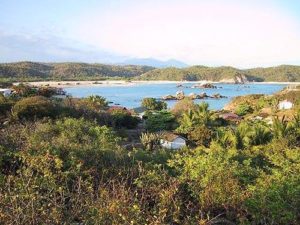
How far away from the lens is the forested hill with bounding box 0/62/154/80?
11919cm

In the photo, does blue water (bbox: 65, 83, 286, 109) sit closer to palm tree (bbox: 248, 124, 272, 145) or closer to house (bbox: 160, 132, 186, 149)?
house (bbox: 160, 132, 186, 149)

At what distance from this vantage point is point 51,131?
62.4 feet

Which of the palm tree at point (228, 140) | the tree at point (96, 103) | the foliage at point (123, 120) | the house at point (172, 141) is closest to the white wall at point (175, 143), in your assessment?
the house at point (172, 141)

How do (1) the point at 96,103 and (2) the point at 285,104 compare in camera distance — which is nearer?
(1) the point at 96,103

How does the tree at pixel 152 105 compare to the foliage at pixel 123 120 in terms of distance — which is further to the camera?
the tree at pixel 152 105

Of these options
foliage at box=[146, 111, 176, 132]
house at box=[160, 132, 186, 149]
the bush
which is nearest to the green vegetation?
house at box=[160, 132, 186, 149]

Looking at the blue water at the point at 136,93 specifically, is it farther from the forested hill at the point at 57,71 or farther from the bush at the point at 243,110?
the bush at the point at 243,110

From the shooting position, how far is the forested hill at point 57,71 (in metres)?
119

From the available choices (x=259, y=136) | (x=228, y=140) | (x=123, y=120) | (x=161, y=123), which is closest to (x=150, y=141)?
(x=228, y=140)

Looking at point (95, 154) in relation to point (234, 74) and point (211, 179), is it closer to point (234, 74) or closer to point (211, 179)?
point (211, 179)

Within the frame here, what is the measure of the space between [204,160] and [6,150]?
380 centimetres

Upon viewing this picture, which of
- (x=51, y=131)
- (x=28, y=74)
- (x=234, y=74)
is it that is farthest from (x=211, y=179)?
(x=234, y=74)

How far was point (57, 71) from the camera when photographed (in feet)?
485

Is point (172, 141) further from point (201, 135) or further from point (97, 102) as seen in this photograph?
point (97, 102)
